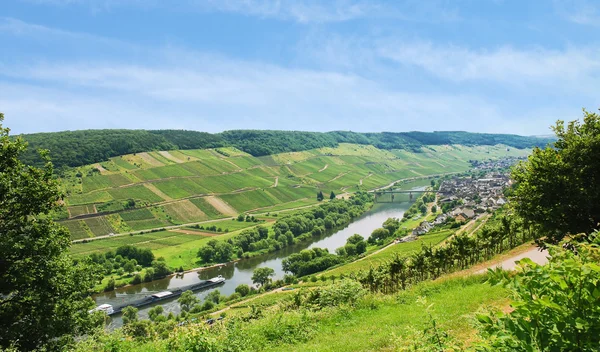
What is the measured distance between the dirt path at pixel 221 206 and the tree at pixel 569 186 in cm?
13154

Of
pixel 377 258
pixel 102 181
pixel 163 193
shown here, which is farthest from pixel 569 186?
pixel 102 181

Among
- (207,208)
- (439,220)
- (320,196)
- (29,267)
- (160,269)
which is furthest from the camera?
(320,196)

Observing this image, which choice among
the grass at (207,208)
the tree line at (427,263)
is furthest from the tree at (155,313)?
the grass at (207,208)

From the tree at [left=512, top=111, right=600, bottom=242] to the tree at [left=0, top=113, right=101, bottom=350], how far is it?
21980 millimetres

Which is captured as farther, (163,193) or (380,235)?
(163,193)

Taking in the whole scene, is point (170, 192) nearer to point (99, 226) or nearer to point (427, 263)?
point (99, 226)

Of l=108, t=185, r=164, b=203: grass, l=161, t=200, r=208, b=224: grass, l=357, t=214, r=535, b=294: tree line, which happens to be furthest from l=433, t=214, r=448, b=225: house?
l=108, t=185, r=164, b=203: grass

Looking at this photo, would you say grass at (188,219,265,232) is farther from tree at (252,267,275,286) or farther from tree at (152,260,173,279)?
tree at (252,267,275,286)

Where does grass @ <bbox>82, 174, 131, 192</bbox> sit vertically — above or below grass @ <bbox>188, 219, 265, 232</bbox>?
above

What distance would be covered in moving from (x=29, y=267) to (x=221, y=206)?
136 m

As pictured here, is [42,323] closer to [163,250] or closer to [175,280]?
[175,280]

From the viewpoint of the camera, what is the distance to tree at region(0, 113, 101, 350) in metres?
13.5

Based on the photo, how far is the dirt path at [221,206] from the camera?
14375 cm

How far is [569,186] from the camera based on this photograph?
53.2 feet
